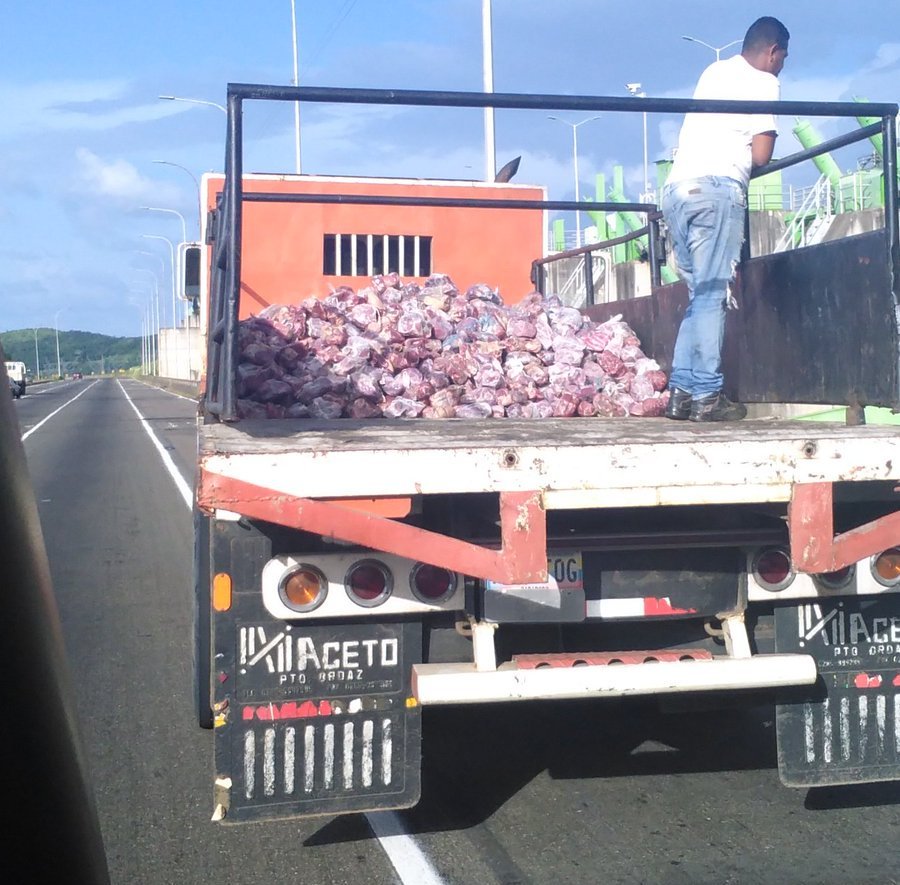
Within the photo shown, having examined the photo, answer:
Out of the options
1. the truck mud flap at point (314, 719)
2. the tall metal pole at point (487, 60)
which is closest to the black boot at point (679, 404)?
the truck mud flap at point (314, 719)

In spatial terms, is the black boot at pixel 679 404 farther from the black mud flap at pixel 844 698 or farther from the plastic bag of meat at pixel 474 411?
the black mud flap at pixel 844 698

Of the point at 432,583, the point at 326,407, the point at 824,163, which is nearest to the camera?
the point at 432,583

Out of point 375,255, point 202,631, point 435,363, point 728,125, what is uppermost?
point 728,125

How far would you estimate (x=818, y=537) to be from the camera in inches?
132

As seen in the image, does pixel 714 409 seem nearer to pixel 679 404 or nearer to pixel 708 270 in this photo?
pixel 679 404

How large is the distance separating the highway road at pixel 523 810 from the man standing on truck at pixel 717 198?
1.39m

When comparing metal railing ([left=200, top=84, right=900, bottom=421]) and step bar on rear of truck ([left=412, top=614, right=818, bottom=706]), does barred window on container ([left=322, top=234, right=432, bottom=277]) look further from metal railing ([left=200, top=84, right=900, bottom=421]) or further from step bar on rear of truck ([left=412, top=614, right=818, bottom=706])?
step bar on rear of truck ([left=412, top=614, right=818, bottom=706])

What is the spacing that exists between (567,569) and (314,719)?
0.93m

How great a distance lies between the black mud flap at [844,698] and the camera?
391 centimetres

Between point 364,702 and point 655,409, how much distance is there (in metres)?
2.22

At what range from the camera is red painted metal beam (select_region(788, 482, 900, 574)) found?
3342 millimetres

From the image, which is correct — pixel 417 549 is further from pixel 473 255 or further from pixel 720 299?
pixel 473 255

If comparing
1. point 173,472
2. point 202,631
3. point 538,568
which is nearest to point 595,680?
point 538,568

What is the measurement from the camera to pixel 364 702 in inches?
146
